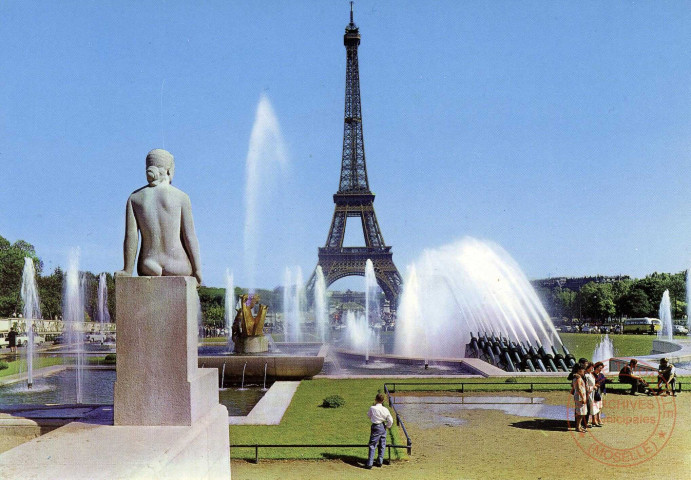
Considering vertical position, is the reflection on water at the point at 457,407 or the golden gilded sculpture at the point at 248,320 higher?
the golden gilded sculpture at the point at 248,320

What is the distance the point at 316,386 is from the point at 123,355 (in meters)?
14.4

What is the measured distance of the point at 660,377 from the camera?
19172mm

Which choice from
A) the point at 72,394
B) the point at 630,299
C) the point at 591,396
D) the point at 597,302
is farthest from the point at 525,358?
the point at 597,302

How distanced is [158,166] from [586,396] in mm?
10698

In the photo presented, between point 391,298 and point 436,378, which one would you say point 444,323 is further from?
point 391,298

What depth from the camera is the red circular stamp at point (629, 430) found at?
11942 mm

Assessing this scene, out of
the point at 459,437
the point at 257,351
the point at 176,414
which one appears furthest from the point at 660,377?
the point at 176,414

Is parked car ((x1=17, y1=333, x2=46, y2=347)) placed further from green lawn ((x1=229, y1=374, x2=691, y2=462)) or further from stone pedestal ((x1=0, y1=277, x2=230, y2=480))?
stone pedestal ((x1=0, y1=277, x2=230, y2=480))

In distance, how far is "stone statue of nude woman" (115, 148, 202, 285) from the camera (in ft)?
25.1

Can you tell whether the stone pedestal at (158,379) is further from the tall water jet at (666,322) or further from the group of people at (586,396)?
the tall water jet at (666,322)

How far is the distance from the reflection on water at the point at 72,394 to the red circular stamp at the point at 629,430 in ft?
28.8

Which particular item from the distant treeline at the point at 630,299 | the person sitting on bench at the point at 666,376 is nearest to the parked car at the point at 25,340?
the person sitting on bench at the point at 666,376

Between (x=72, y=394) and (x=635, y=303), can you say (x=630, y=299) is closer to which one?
(x=635, y=303)

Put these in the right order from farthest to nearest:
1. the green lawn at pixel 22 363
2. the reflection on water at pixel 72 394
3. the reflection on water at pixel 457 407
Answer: the green lawn at pixel 22 363 < the reflection on water at pixel 72 394 < the reflection on water at pixel 457 407
